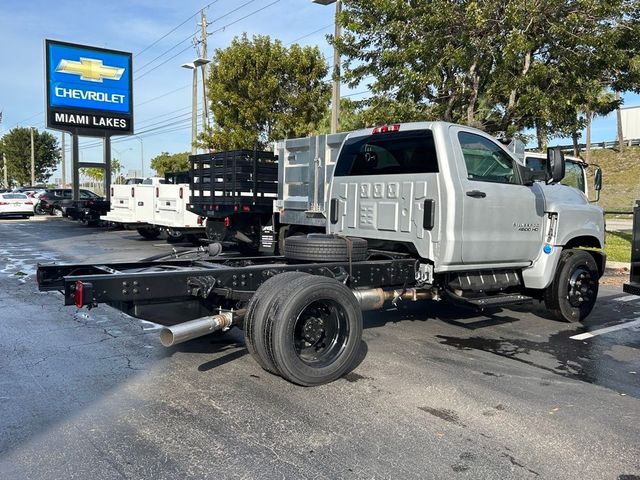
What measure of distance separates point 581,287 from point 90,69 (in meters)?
24.4

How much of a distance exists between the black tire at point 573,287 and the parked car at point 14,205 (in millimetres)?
30361

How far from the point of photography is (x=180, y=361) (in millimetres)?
5539

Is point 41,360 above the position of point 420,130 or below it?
below

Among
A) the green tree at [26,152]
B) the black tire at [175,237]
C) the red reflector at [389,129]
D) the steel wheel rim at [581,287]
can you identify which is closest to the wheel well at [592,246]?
the steel wheel rim at [581,287]

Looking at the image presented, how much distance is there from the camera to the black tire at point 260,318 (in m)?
4.66

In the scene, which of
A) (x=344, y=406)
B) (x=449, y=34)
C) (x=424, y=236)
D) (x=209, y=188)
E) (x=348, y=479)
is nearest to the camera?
(x=348, y=479)

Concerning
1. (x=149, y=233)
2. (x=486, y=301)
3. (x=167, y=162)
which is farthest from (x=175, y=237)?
(x=167, y=162)

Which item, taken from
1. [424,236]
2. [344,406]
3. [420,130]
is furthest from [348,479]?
[420,130]

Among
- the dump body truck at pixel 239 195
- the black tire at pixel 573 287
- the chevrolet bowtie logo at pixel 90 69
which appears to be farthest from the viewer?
the chevrolet bowtie logo at pixel 90 69

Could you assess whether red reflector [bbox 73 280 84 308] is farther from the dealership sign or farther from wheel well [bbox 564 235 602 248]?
the dealership sign

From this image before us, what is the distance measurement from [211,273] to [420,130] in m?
2.83

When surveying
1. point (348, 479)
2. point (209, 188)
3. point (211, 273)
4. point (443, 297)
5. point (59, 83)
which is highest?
point (59, 83)

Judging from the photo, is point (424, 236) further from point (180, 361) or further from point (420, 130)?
point (180, 361)

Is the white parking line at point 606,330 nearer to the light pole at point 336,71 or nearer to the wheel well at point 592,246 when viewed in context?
the wheel well at point 592,246
